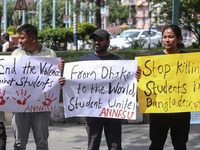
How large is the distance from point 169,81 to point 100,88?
2.43 feet

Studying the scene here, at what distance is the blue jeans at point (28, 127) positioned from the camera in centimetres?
366

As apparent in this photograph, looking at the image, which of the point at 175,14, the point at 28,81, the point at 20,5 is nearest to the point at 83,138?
the point at 28,81

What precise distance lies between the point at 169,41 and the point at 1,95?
185 centimetres

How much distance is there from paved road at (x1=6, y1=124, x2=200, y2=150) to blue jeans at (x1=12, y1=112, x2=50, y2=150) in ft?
4.73

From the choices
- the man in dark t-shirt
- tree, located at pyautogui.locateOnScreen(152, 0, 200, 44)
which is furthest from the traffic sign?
the man in dark t-shirt

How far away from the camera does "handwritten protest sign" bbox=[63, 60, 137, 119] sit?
149 inches

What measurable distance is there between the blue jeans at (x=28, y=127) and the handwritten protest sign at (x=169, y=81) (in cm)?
104

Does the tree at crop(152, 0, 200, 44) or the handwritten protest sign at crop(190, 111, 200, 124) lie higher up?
the tree at crop(152, 0, 200, 44)

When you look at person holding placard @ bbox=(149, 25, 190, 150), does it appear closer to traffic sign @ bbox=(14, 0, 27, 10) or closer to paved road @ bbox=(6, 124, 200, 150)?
paved road @ bbox=(6, 124, 200, 150)

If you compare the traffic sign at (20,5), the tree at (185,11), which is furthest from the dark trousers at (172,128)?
the tree at (185,11)

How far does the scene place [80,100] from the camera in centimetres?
385

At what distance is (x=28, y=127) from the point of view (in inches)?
146

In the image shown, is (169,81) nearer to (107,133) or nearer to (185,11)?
(107,133)

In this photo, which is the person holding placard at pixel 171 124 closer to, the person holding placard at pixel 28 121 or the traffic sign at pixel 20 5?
the person holding placard at pixel 28 121
